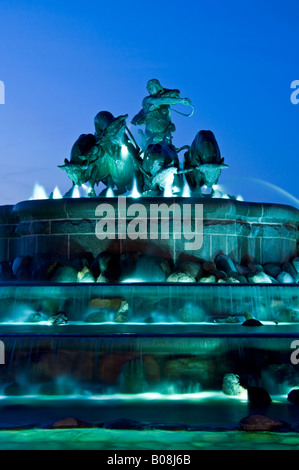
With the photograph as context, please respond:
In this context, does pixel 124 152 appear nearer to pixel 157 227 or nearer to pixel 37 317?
pixel 157 227

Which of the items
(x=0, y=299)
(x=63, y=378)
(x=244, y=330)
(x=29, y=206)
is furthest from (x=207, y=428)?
(x=29, y=206)

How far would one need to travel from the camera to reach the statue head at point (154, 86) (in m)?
17.9

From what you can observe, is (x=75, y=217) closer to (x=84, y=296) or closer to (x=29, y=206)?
(x=29, y=206)

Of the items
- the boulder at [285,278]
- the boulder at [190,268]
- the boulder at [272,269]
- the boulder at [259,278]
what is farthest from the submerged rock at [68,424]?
the boulder at [272,269]

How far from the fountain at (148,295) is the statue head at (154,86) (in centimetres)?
3

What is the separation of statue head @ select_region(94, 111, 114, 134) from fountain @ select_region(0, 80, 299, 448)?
0.03m

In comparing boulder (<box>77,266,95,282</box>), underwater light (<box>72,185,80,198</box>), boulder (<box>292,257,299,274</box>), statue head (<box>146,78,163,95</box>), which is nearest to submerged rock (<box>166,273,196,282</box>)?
boulder (<box>77,266,95,282</box>)

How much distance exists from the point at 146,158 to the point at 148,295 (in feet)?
20.3

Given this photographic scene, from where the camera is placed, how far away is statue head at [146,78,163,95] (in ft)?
58.7

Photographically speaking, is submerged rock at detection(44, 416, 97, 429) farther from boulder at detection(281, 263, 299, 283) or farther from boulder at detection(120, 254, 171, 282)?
boulder at detection(281, 263, 299, 283)

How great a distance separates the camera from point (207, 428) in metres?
5.82

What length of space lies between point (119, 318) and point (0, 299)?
7.16ft

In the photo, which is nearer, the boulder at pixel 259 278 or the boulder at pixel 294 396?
the boulder at pixel 294 396

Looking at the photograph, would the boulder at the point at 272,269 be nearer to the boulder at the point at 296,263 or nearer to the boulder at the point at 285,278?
the boulder at the point at 285,278
